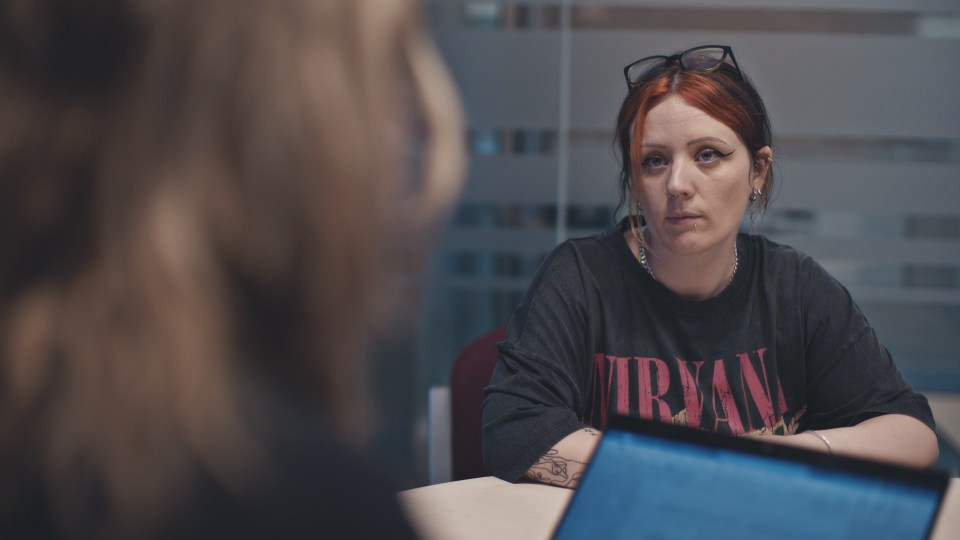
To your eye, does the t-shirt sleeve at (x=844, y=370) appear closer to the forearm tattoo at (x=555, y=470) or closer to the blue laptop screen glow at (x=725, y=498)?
the forearm tattoo at (x=555, y=470)

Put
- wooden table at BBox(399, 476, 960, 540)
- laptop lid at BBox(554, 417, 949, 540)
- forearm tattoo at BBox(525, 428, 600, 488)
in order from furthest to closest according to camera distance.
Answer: forearm tattoo at BBox(525, 428, 600, 488), wooden table at BBox(399, 476, 960, 540), laptop lid at BBox(554, 417, 949, 540)

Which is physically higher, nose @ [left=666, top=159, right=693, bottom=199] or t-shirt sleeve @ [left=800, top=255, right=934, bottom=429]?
nose @ [left=666, top=159, right=693, bottom=199]

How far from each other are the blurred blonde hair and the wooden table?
0.72 metres

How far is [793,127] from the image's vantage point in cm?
332

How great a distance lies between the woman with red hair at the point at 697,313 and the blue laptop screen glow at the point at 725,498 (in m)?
0.70

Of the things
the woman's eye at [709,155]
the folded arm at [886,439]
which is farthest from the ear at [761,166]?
the folded arm at [886,439]

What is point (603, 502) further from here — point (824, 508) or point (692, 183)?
point (692, 183)

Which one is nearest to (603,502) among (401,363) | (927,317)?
(401,363)

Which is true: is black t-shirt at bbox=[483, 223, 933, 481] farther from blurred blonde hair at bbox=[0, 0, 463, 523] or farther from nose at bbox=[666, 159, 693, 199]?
blurred blonde hair at bbox=[0, 0, 463, 523]

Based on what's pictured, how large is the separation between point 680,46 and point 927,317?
1.45 m

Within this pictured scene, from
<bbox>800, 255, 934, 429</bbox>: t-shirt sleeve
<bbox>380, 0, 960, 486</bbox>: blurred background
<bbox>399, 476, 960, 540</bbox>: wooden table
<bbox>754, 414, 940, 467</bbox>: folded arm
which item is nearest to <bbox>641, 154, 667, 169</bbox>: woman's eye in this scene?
<bbox>800, 255, 934, 429</bbox>: t-shirt sleeve

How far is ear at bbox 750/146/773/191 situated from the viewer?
72.7 inches

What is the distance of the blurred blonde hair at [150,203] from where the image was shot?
1.62 feet

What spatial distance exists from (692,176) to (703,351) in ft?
1.18
